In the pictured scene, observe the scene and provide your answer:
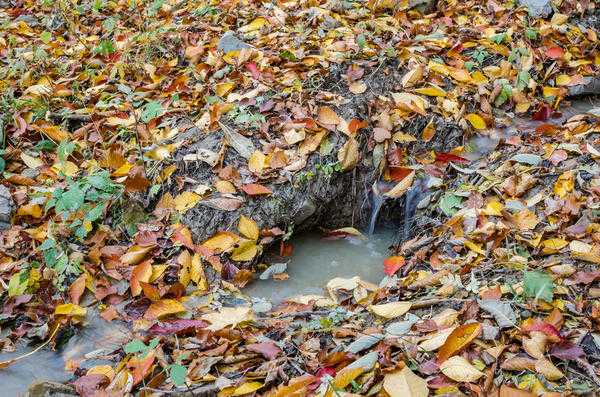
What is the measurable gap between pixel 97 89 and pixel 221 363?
7.91 feet

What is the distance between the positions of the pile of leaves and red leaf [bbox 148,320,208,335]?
1 cm

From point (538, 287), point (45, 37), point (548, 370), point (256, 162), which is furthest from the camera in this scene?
point (45, 37)

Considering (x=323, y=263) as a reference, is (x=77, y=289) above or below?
above

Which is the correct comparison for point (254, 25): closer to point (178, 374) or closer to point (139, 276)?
point (139, 276)

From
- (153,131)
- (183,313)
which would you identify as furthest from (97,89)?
(183,313)

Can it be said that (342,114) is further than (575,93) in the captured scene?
No

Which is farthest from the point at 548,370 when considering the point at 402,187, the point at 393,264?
the point at 402,187

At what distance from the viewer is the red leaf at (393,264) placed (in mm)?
3137

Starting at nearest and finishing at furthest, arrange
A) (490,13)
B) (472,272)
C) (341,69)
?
(472,272), (341,69), (490,13)

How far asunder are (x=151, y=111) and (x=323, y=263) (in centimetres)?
145

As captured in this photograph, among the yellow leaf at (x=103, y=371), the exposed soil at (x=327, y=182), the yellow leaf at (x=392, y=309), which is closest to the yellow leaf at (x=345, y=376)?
the yellow leaf at (x=392, y=309)

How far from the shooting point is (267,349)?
2539 mm

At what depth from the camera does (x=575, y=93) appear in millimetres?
4086

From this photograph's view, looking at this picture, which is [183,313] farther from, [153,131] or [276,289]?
[153,131]
